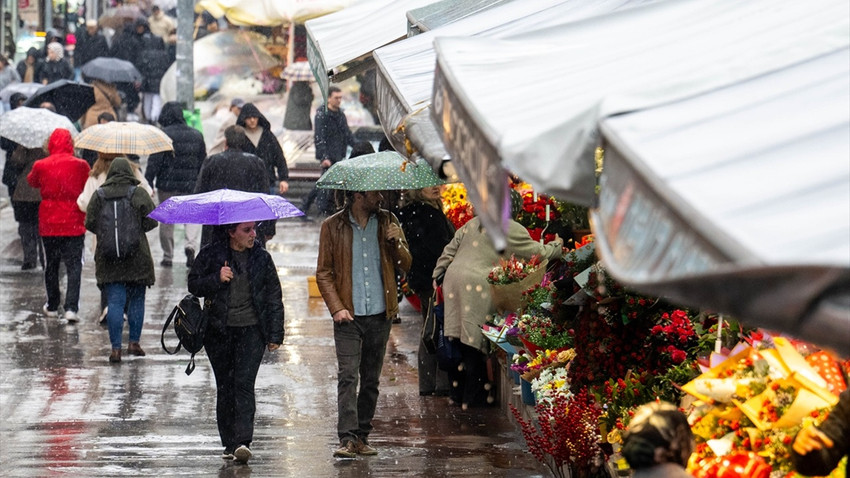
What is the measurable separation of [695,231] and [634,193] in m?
0.37

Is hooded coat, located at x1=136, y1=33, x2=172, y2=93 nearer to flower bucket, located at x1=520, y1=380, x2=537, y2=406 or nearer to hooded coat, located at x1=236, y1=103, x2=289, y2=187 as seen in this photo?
hooded coat, located at x1=236, y1=103, x2=289, y2=187

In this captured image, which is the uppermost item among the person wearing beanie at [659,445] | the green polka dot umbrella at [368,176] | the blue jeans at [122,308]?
the person wearing beanie at [659,445]

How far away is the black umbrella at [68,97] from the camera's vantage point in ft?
67.9

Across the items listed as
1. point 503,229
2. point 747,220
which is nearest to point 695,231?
point 747,220

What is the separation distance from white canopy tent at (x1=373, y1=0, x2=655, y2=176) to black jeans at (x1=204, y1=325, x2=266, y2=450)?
2.15 m

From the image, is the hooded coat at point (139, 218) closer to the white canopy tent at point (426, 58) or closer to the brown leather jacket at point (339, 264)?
the brown leather jacket at point (339, 264)

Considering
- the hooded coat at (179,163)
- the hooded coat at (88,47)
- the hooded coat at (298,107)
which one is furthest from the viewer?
the hooded coat at (88,47)

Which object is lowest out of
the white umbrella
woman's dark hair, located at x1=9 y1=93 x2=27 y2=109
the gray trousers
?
the gray trousers

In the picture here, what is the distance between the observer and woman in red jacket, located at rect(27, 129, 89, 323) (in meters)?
14.0

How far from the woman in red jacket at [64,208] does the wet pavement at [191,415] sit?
525 mm

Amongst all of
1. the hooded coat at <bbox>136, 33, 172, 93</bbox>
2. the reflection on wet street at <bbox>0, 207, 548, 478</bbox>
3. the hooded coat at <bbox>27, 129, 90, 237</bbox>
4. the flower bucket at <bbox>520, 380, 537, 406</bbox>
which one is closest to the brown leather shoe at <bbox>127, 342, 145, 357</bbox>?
the reflection on wet street at <bbox>0, 207, 548, 478</bbox>

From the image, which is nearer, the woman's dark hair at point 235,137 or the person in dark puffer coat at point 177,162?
the woman's dark hair at point 235,137

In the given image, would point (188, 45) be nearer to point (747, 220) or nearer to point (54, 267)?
point (54, 267)

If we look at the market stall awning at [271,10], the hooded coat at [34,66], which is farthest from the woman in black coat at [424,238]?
the hooded coat at [34,66]
